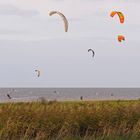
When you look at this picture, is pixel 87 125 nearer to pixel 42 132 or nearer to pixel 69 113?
pixel 69 113

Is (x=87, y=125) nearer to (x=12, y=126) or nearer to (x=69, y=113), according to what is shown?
(x=69, y=113)

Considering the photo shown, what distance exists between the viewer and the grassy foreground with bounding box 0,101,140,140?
59.8ft

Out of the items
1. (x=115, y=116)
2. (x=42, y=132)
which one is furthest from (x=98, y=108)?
(x=42, y=132)

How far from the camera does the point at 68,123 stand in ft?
64.8

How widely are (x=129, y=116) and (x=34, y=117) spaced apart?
14.2ft

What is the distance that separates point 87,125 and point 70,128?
1332mm

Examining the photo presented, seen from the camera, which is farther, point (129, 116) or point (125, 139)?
point (129, 116)

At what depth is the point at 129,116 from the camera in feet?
72.0

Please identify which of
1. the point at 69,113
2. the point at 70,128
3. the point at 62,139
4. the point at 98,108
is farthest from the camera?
the point at 98,108

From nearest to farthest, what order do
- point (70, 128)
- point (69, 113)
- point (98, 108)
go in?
1. point (70, 128)
2. point (69, 113)
3. point (98, 108)

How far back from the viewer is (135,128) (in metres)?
19.7

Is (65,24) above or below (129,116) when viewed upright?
above

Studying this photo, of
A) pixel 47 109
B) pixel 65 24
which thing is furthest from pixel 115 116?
pixel 65 24

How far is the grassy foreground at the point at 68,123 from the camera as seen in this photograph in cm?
1823
